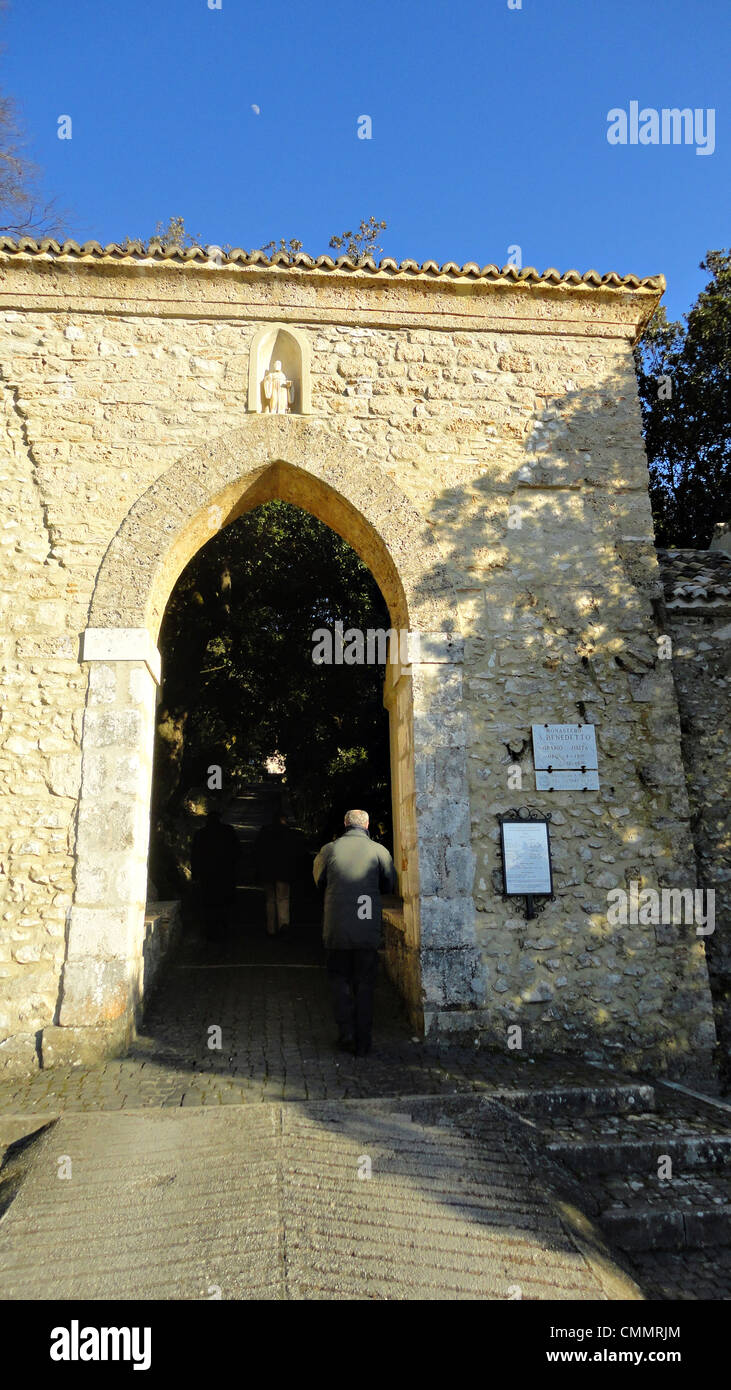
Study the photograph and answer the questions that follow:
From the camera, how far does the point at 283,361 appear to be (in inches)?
272

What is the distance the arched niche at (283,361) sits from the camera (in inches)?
263

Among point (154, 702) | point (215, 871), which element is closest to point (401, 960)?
point (154, 702)

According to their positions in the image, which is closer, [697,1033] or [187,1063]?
[187,1063]

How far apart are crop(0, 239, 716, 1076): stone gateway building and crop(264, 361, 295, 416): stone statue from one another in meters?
0.03

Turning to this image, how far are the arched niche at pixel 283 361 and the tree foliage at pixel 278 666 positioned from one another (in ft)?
15.0

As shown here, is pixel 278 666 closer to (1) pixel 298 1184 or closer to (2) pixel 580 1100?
(2) pixel 580 1100

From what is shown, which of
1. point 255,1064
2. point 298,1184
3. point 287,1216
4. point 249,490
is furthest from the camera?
point 249,490

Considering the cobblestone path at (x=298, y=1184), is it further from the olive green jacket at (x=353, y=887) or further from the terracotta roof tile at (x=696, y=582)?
the terracotta roof tile at (x=696, y=582)

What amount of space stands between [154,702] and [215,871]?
303cm

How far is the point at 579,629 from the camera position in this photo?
6.57 metres

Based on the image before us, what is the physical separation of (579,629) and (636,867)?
6.21 ft

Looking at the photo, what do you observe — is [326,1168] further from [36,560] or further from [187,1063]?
[36,560]

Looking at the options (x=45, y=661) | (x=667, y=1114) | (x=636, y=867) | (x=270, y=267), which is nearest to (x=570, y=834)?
(x=636, y=867)
